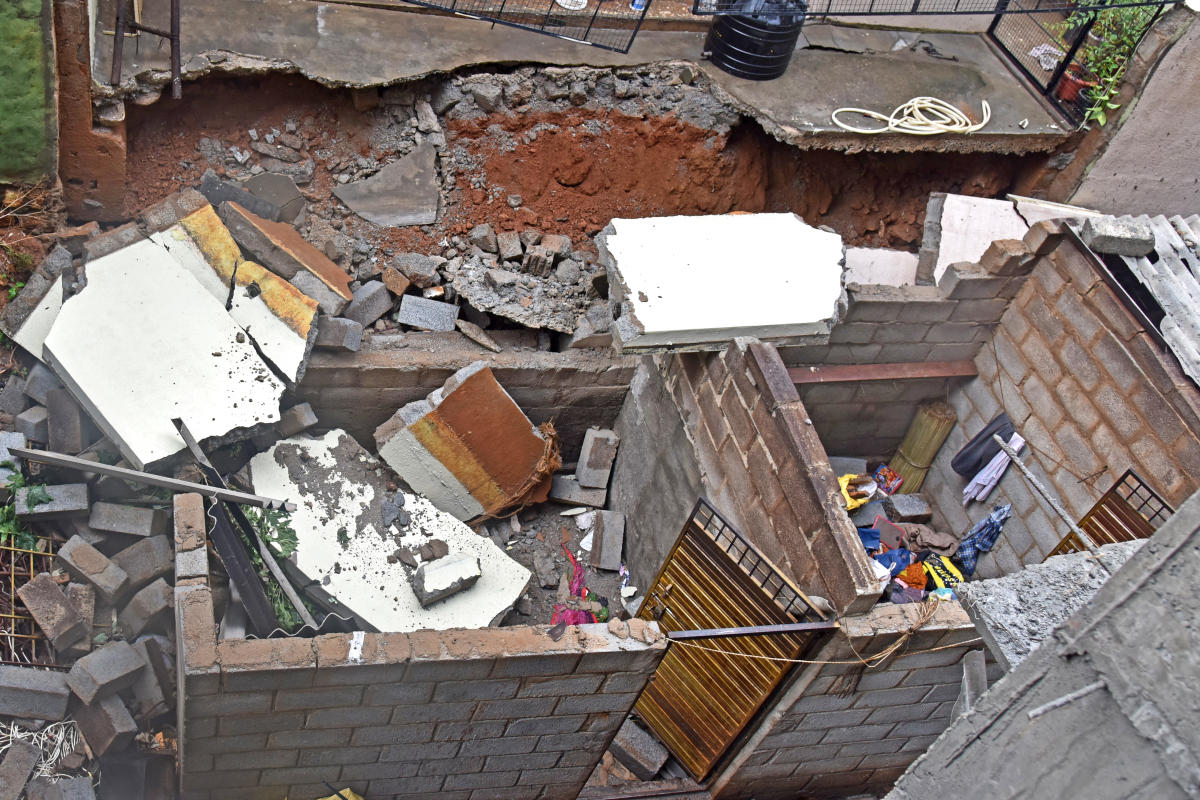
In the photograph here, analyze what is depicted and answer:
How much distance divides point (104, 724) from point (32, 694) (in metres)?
0.45

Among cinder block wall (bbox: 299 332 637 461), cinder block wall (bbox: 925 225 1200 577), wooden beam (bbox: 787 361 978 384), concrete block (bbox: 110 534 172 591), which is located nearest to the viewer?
concrete block (bbox: 110 534 172 591)

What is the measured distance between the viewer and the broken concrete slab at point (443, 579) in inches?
290

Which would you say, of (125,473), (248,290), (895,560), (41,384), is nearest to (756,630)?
(895,560)

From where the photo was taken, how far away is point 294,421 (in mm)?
7711

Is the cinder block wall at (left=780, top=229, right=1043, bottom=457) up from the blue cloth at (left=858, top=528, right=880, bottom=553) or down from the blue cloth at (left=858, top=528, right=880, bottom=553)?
up

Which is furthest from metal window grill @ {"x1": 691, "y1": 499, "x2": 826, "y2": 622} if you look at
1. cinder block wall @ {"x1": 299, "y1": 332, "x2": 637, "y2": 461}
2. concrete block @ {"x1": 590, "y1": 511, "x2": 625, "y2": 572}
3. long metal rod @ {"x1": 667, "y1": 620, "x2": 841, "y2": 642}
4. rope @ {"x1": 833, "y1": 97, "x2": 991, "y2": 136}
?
rope @ {"x1": 833, "y1": 97, "x2": 991, "y2": 136}

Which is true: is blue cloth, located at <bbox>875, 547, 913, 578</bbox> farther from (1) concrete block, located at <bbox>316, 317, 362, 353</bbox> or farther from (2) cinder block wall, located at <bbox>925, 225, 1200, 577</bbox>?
(1) concrete block, located at <bbox>316, 317, 362, 353</bbox>

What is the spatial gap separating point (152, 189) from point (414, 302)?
7.32 ft

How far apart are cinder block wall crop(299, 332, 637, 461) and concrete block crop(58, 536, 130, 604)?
1876mm

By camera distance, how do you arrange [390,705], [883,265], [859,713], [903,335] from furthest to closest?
[883,265], [903,335], [859,713], [390,705]

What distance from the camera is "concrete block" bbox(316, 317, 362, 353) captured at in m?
7.67

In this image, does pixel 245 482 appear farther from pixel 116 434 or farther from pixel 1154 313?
pixel 1154 313

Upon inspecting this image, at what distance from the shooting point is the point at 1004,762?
8.77 ft

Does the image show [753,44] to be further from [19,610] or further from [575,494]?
[19,610]
